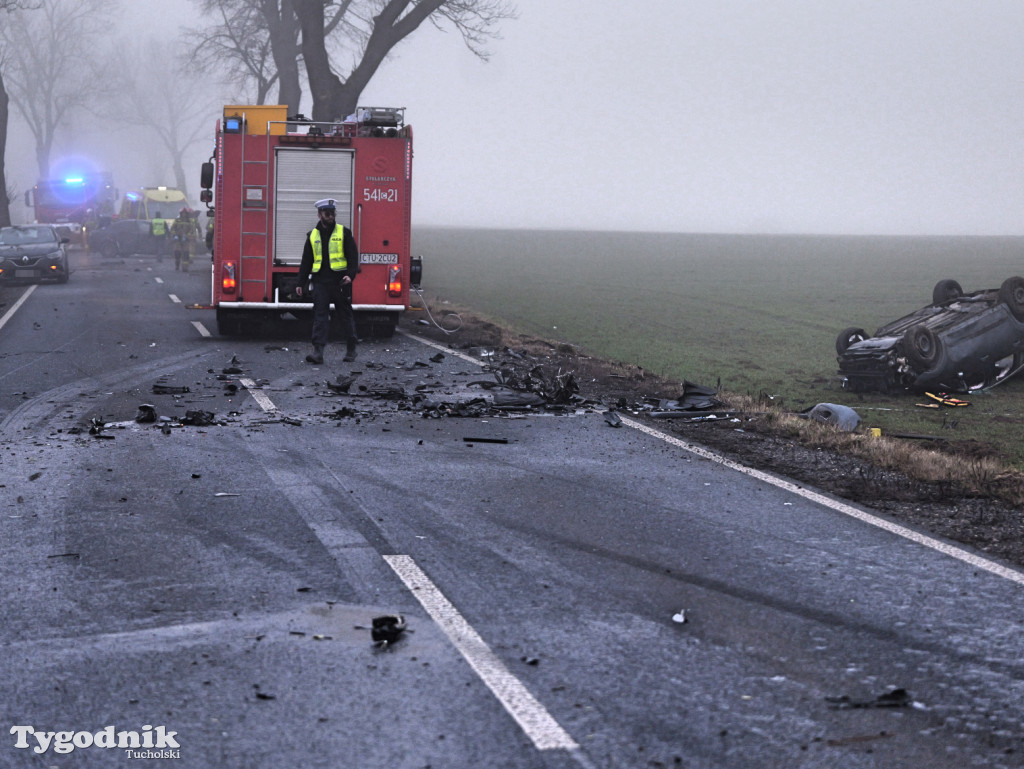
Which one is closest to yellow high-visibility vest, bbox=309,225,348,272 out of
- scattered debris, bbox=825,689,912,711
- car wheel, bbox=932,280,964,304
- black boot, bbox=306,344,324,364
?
black boot, bbox=306,344,324,364

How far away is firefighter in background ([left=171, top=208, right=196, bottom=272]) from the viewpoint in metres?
36.1

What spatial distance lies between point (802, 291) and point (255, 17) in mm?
25206

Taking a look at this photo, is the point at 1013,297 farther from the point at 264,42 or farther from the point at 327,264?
the point at 264,42

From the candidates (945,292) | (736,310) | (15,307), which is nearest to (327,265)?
(945,292)

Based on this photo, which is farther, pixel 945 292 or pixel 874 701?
pixel 945 292

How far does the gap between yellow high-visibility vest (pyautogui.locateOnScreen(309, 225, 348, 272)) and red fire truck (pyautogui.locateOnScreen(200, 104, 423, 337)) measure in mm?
1903

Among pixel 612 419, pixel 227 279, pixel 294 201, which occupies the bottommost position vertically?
pixel 612 419

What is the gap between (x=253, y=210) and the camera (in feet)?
55.6

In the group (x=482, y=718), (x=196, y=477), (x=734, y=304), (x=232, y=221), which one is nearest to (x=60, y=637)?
(x=482, y=718)

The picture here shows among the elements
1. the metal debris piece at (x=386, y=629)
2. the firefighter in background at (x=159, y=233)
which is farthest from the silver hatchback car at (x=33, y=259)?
the metal debris piece at (x=386, y=629)

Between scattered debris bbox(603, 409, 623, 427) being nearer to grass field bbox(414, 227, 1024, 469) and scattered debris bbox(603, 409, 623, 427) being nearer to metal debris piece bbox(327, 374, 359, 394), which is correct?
metal debris piece bbox(327, 374, 359, 394)

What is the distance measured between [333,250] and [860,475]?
333 inches

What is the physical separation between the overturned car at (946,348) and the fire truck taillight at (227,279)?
28.2 feet

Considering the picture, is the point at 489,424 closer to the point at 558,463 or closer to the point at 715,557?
the point at 558,463
